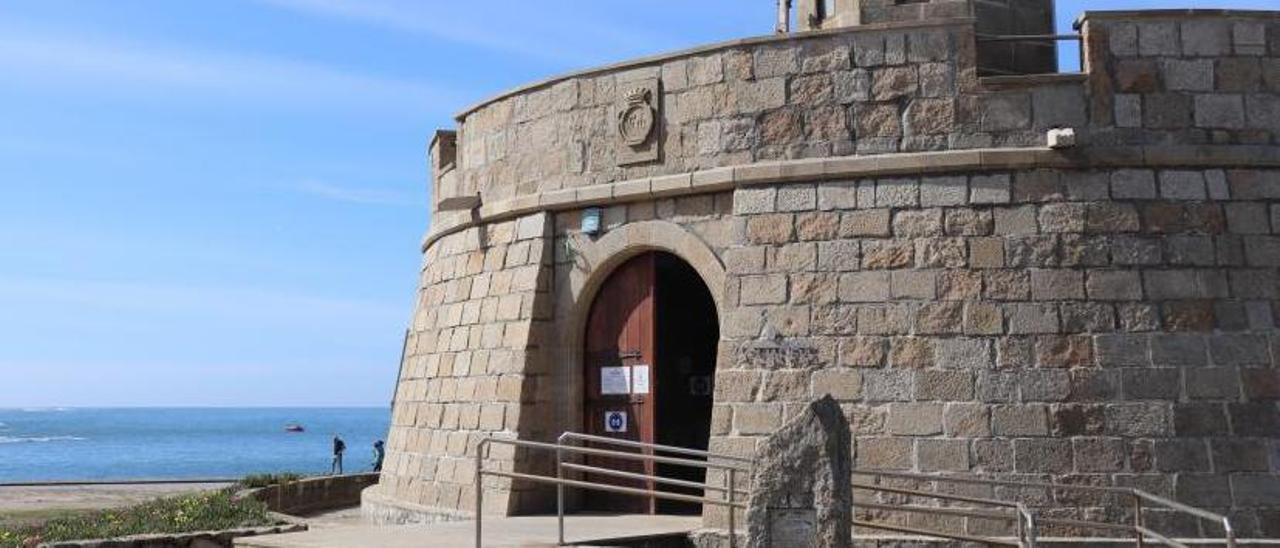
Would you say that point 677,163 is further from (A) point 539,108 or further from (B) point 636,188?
(A) point 539,108

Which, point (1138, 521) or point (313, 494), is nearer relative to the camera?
point (1138, 521)

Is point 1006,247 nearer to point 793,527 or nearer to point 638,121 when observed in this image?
point 638,121

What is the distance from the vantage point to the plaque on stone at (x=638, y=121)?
14.5 metres

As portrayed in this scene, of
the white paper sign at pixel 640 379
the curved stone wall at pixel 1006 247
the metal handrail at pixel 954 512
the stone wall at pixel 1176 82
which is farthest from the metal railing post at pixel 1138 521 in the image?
the white paper sign at pixel 640 379

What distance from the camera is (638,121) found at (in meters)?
14.6

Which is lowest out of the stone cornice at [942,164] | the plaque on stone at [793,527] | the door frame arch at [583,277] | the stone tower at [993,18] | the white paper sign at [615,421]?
the plaque on stone at [793,527]

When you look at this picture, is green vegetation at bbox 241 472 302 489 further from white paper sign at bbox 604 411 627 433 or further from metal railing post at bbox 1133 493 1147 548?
metal railing post at bbox 1133 493 1147 548

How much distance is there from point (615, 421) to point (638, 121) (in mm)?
3053

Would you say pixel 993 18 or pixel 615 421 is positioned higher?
pixel 993 18

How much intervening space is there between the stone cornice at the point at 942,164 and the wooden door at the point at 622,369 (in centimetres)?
99

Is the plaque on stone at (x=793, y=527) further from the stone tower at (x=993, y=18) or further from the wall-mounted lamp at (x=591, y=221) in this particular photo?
the stone tower at (x=993, y=18)

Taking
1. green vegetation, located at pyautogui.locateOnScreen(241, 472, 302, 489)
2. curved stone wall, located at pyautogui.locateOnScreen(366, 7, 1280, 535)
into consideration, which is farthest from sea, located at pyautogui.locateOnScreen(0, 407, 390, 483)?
curved stone wall, located at pyautogui.locateOnScreen(366, 7, 1280, 535)

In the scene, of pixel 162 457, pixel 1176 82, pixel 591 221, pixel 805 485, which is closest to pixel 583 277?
pixel 591 221

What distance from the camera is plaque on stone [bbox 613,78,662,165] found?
14508 mm
